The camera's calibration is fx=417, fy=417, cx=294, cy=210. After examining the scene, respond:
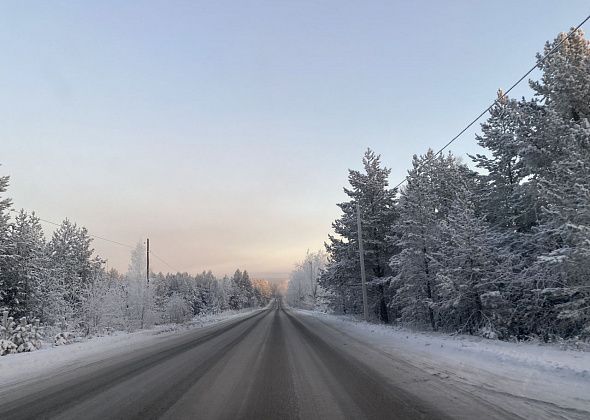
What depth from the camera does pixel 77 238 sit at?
48312 mm

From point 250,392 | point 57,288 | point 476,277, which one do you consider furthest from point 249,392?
point 57,288

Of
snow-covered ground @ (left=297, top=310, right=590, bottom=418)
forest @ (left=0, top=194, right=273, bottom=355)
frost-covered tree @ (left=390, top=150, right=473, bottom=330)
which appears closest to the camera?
snow-covered ground @ (left=297, top=310, right=590, bottom=418)

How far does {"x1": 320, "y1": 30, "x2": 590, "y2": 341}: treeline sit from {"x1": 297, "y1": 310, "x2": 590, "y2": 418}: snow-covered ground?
489cm

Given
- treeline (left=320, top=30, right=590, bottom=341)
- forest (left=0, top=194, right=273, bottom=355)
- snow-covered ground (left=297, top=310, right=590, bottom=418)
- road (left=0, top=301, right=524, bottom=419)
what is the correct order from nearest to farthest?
road (left=0, top=301, right=524, bottom=419) → snow-covered ground (left=297, top=310, right=590, bottom=418) → treeline (left=320, top=30, right=590, bottom=341) → forest (left=0, top=194, right=273, bottom=355)

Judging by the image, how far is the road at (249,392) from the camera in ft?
20.2

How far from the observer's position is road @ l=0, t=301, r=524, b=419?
614cm

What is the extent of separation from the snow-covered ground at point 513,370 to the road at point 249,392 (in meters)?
0.61

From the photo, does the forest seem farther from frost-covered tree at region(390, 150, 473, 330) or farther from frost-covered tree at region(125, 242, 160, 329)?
frost-covered tree at region(390, 150, 473, 330)

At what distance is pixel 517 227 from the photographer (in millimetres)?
24984

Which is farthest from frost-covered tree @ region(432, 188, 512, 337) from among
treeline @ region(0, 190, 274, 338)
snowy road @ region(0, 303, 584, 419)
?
treeline @ region(0, 190, 274, 338)

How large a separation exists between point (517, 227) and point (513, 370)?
1810 centimetres

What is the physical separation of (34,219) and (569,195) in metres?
39.9

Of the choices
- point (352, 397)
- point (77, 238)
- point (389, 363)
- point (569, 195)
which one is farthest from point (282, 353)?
point (77, 238)

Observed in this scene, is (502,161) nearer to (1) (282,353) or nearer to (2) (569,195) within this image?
(2) (569,195)
